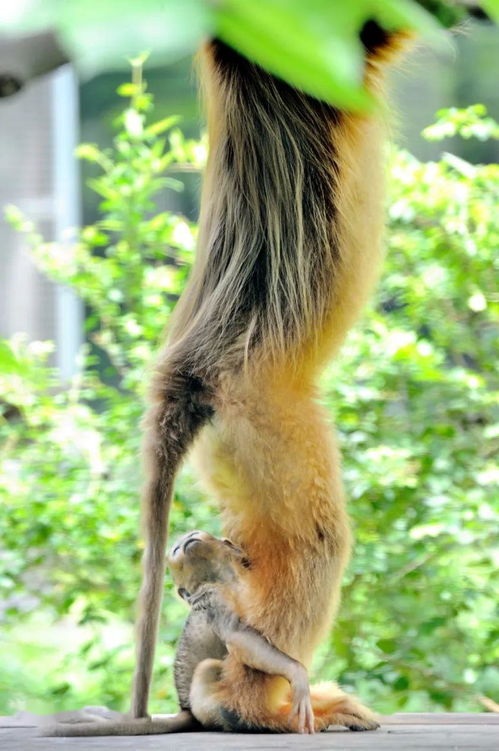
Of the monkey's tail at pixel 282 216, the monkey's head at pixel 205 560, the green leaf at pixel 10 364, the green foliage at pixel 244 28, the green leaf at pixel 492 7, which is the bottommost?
the monkey's head at pixel 205 560

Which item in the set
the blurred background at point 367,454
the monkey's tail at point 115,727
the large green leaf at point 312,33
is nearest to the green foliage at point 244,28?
the large green leaf at point 312,33

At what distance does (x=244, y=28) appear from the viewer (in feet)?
1.44

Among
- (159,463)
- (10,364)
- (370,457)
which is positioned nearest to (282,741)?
(159,463)

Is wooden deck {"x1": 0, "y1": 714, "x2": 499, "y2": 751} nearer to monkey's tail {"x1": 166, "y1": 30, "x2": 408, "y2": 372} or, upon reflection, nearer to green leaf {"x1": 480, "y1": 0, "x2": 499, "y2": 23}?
monkey's tail {"x1": 166, "y1": 30, "x2": 408, "y2": 372}

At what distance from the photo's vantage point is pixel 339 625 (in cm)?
427

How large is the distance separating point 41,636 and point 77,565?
80.2 inches

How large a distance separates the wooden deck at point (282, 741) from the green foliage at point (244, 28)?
5.95 ft

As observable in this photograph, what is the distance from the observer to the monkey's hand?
2.19 m

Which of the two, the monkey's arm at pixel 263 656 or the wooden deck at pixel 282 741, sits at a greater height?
the monkey's arm at pixel 263 656

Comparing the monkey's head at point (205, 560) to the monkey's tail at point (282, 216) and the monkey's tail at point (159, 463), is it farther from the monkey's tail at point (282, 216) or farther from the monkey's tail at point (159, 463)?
the monkey's tail at point (282, 216)

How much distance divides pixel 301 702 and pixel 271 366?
2.25 ft

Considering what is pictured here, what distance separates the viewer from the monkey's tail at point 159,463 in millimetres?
2266

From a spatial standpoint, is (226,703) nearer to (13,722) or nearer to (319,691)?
(319,691)

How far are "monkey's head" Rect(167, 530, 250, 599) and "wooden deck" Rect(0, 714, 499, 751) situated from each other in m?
0.32
